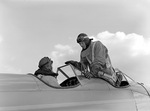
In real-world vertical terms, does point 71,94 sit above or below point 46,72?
below

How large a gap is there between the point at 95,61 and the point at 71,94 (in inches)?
66.1

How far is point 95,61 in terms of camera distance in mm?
6375

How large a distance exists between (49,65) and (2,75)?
146cm

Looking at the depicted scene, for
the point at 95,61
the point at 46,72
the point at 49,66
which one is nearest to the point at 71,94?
the point at 46,72

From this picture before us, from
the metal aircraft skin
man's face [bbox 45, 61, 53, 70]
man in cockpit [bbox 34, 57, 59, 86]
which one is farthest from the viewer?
man's face [bbox 45, 61, 53, 70]

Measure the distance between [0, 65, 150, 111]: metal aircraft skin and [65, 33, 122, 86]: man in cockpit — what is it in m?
0.19

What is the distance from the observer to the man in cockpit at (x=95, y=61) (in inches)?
238

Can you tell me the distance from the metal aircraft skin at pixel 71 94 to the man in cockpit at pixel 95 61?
19cm

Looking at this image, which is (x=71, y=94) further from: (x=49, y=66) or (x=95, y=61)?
(x=95, y=61)

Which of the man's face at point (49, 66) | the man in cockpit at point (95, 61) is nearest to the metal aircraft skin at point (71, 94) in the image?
the man in cockpit at point (95, 61)

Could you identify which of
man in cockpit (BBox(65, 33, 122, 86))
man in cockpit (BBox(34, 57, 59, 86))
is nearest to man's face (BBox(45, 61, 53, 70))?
man in cockpit (BBox(34, 57, 59, 86))

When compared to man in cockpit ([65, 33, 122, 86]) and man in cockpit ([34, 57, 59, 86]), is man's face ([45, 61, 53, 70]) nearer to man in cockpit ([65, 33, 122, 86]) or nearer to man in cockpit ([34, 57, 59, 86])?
man in cockpit ([34, 57, 59, 86])

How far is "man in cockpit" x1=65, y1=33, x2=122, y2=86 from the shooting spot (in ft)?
19.8

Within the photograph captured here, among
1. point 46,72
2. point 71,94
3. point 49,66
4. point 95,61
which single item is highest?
point 95,61
